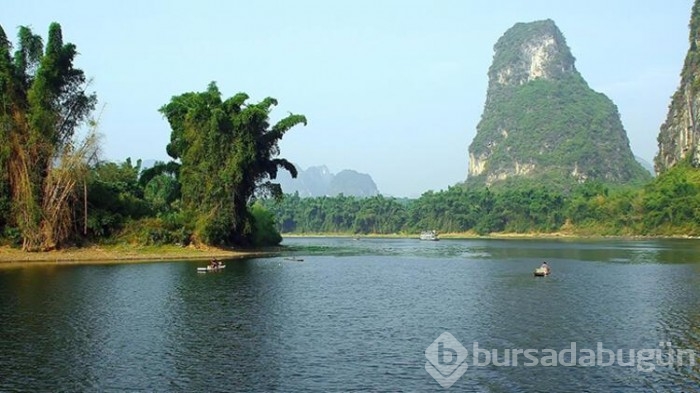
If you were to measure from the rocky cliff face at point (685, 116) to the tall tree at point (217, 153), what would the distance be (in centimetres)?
12750

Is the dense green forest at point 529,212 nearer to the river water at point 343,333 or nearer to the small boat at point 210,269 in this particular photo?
the river water at point 343,333

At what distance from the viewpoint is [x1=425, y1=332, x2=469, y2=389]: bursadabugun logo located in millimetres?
18359

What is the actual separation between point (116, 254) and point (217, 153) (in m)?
14.4

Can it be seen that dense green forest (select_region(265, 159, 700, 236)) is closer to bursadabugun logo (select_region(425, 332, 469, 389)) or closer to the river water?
the river water

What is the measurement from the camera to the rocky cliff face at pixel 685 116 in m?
163

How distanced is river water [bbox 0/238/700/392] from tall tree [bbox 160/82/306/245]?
A: 21.7 m

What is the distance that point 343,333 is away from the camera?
2438cm

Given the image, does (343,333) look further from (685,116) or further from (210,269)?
(685,116)

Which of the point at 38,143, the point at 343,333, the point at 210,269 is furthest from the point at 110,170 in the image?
the point at 343,333

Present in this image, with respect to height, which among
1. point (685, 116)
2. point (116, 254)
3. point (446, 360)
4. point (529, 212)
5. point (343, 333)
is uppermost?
point (685, 116)

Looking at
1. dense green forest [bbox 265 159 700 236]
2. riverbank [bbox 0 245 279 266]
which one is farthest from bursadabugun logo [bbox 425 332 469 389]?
dense green forest [bbox 265 159 700 236]

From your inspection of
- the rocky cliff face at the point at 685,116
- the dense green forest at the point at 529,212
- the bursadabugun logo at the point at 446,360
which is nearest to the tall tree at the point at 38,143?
the bursadabugun logo at the point at 446,360

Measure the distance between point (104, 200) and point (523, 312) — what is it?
154 feet

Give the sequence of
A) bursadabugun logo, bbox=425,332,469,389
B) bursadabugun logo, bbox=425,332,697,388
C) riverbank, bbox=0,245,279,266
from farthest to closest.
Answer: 1. riverbank, bbox=0,245,279,266
2. bursadabugun logo, bbox=425,332,697,388
3. bursadabugun logo, bbox=425,332,469,389
